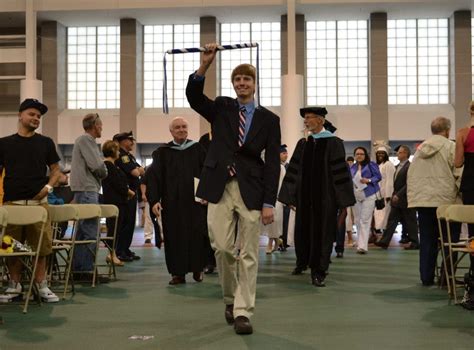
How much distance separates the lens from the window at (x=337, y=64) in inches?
1131

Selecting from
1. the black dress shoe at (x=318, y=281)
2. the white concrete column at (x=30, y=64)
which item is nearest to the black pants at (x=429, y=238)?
the black dress shoe at (x=318, y=281)

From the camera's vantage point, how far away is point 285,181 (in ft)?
29.8

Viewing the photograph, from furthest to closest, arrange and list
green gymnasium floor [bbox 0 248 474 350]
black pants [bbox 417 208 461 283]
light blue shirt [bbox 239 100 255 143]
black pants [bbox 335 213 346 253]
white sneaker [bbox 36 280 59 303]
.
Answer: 1. black pants [bbox 335 213 346 253]
2. black pants [bbox 417 208 461 283]
3. white sneaker [bbox 36 280 59 303]
4. light blue shirt [bbox 239 100 255 143]
5. green gymnasium floor [bbox 0 248 474 350]

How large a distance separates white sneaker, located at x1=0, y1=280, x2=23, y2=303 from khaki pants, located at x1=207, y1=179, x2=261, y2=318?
2391mm

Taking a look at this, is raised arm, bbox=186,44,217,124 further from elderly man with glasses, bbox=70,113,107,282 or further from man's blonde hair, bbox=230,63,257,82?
elderly man with glasses, bbox=70,113,107,282

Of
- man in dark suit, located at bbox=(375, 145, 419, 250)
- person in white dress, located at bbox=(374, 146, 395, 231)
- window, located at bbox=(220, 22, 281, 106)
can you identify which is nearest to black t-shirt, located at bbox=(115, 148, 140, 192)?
man in dark suit, located at bbox=(375, 145, 419, 250)

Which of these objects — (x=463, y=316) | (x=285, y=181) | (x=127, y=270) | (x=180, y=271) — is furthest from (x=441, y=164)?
(x=127, y=270)

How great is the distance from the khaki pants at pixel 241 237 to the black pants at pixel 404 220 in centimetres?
868

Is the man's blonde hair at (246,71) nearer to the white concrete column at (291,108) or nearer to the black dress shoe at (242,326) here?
the black dress shoe at (242,326)

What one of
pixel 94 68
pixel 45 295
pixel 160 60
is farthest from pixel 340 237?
pixel 94 68

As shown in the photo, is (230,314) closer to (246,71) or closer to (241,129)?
(241,129)

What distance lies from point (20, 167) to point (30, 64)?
2067 cm

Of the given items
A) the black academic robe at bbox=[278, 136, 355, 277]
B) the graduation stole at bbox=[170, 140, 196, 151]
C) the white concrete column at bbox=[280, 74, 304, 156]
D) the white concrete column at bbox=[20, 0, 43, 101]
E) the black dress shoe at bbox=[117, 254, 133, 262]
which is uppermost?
the white concrete column at bbox=[20, 0, 43, 101]

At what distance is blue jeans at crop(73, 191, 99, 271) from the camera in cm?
840
